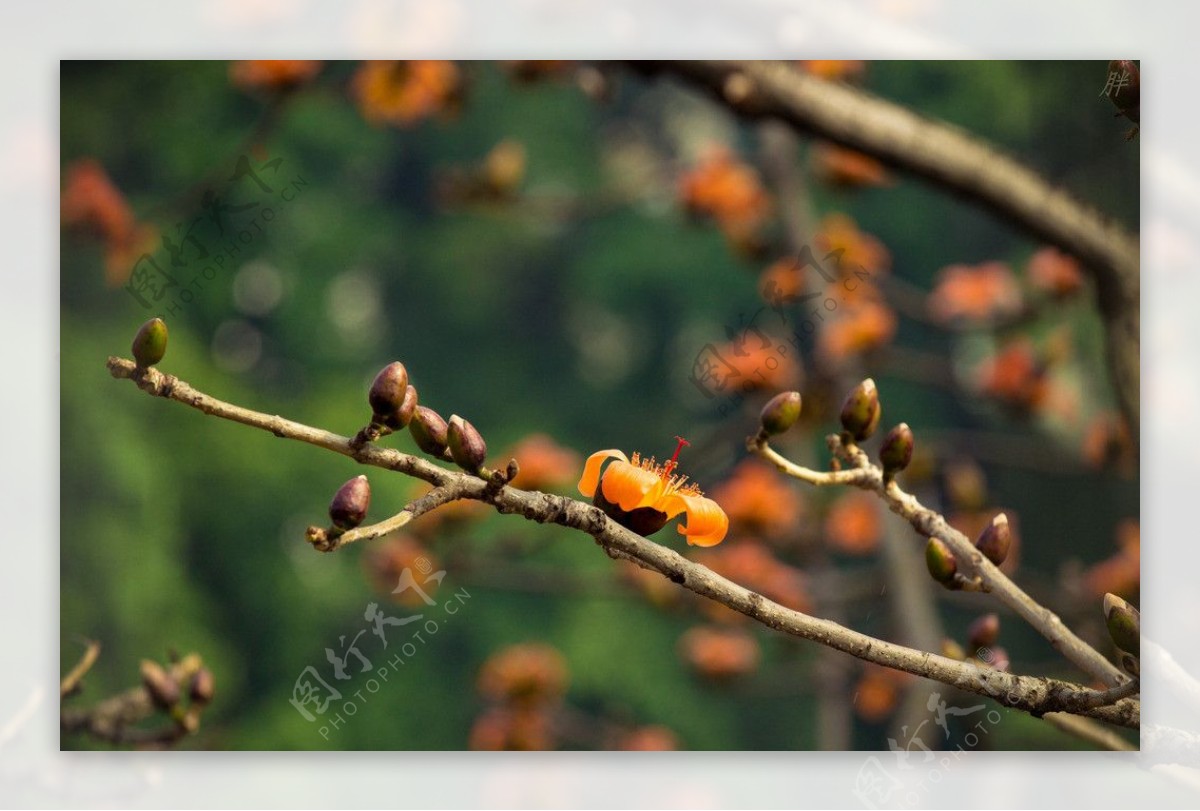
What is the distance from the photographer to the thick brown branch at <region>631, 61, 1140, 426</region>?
1711mm

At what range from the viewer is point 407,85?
→ 7.63 feet

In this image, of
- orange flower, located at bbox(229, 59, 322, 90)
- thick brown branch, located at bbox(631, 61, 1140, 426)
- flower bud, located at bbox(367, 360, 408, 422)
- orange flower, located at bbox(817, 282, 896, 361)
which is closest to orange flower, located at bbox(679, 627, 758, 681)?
orange flower, located at bbox(817, 282, 896, 361)

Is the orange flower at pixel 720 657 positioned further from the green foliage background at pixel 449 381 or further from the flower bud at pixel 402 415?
the flower bud at pixel 402 415

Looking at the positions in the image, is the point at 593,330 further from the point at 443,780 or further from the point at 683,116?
the point at 443,780

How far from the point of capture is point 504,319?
7.59 meters

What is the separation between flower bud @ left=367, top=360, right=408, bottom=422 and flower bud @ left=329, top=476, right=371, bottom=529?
0.06m

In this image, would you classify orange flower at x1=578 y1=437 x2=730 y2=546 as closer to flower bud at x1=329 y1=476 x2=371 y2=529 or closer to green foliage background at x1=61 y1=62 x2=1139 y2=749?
flower bud at x1=329 y1=476 x2=371 y2=529

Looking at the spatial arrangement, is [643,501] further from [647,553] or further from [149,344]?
[149,344]

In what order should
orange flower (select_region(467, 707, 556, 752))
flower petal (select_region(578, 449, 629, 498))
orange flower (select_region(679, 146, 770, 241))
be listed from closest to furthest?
flower petal (select_region(578, 449, 629, 498)), orange flower (select_region(467, 707, 556, 752)), orange flower (select_region(679, 146, 770, 241))

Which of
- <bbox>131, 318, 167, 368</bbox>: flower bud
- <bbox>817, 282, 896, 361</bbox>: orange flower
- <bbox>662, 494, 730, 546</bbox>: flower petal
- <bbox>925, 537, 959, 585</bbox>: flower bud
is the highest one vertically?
<bbox>817, 282, 896, 361</bbox>: orange flower

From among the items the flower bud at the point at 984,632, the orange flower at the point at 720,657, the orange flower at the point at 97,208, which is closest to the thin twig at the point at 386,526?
the flower bud at the point at 984,632

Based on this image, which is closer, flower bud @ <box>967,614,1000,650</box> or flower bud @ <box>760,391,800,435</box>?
flower bud @ <box>760,391,800,435</box>

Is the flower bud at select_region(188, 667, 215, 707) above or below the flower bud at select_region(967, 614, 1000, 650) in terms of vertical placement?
above
